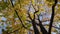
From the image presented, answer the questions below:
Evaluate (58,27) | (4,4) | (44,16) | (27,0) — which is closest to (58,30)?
(58,27)

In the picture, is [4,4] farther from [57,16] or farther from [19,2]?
[57,16]

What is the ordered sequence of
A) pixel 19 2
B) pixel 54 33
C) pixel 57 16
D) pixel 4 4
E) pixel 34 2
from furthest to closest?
1. pixel 54 33
2. pixel 57 16
3. pixel 34 2
4. pixel 19 2
5. pixel 4 4

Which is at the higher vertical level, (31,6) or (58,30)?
(31,6)

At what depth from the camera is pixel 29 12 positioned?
7102 mm

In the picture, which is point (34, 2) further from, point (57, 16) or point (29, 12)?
point (57, 16)

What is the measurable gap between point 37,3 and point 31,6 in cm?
38

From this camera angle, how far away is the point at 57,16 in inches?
285

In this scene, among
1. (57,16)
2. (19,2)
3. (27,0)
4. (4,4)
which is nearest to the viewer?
(4,4)

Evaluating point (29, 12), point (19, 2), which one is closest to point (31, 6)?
point (29, 12)

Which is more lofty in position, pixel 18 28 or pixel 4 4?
pixel 4 4

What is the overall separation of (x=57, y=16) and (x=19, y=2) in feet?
7.24

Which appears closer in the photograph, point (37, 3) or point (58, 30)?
point (37, 3)

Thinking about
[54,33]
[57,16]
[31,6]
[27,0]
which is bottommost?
[54,33]

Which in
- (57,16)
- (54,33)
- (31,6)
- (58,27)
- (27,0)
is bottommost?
(54,33)
